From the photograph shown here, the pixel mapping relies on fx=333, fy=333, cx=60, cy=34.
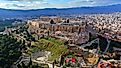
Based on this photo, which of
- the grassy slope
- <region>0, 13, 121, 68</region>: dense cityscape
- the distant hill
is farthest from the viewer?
the distant hill

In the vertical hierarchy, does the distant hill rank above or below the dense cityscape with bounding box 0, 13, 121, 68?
below

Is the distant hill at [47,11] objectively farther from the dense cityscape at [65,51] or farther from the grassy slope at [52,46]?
the grassy slope at [52,46]

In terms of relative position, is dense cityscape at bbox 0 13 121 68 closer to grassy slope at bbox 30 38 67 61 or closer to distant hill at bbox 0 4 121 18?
grassy slope at bbox 30 38 67 61

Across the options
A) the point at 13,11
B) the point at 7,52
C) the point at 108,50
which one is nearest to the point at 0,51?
the point at 7,52

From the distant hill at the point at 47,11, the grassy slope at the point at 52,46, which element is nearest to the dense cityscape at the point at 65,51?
the grassy slope at the point at 52,46

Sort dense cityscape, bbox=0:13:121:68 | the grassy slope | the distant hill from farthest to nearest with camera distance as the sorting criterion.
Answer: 1. the distant hill
2. the grassy slope
3. dense cityscape, bbox=0:13:121:68

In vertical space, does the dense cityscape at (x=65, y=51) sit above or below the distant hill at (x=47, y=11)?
above

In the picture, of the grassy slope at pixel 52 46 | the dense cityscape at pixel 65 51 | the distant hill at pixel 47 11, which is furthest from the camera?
the distant hill at pixel 47 11

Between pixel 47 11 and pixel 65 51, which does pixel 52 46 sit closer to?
pixel 65 51

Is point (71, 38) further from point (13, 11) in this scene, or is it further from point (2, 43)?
point (13, 11)

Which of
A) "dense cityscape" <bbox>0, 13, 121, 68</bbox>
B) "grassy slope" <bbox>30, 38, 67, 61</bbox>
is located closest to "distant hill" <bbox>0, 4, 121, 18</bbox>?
"dense cityscape" <bbox>0, 13, 121, 68</bbox>

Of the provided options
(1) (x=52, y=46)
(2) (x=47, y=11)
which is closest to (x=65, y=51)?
(1) (x=52, y=46)

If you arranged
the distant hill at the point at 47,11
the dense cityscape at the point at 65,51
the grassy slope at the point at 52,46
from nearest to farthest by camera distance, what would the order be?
1. the dense cityscape at the point at 65,51
2. the grassy slope at the point at 52,46
3. the distant hill at the point at 47,11
